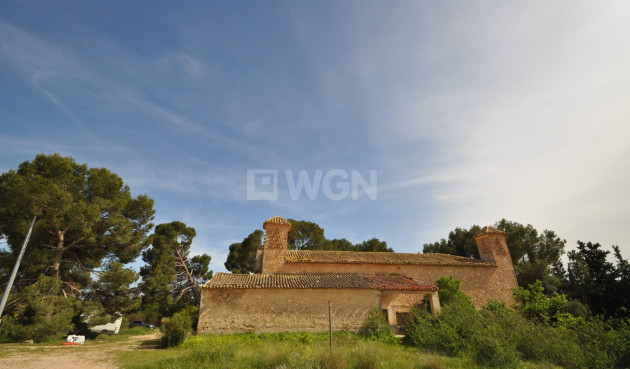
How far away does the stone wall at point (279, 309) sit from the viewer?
44.7 feet

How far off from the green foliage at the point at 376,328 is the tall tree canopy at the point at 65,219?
17.6 m

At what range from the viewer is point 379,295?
48.2 ft

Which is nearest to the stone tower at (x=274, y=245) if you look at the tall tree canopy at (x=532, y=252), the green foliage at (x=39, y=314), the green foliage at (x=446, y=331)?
the green foliage at (x=446, y=331)

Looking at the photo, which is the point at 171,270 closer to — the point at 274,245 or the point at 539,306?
the point at 274,245

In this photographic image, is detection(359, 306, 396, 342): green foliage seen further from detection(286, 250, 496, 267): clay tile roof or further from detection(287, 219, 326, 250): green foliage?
detection(287, 219, 326, 250): green foliage

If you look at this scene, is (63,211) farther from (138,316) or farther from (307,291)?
(138,316)

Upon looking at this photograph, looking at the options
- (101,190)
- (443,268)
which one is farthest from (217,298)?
(443,268)

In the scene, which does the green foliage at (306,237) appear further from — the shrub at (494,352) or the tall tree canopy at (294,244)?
the shrub at (494,352)

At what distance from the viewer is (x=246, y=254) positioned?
30.3m

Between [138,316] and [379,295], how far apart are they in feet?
144

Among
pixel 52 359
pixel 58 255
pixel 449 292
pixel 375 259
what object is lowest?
pixel 52 359

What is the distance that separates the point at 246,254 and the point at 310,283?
17.4 m

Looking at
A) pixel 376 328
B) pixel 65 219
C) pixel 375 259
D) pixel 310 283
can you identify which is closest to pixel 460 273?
pixel 375 259

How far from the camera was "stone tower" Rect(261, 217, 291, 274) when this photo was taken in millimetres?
19594
